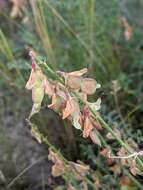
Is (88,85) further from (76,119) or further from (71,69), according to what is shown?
(71,69)

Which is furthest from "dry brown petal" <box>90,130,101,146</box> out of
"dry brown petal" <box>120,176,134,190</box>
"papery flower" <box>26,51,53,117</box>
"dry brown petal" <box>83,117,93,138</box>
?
"dry brown petal" <box>120,176,134,190</box>

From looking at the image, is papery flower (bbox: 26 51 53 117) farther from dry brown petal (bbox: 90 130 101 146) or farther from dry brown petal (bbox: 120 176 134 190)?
dry brown petal (bbox: 120 176 134 190)

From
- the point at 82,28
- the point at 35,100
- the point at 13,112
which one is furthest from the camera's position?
the point at 13,112

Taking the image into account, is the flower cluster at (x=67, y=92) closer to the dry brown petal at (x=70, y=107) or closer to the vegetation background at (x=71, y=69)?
the dry brown petal at (x=70, y=107)

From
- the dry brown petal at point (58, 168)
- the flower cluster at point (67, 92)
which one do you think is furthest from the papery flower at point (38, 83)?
the dry brown petal at point (58, 168)

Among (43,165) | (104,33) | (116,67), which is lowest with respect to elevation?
(43,165)

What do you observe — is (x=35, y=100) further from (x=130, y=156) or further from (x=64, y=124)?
(x=64, y=124)

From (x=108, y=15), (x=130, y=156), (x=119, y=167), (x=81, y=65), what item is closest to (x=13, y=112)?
(x=81, y=65)
